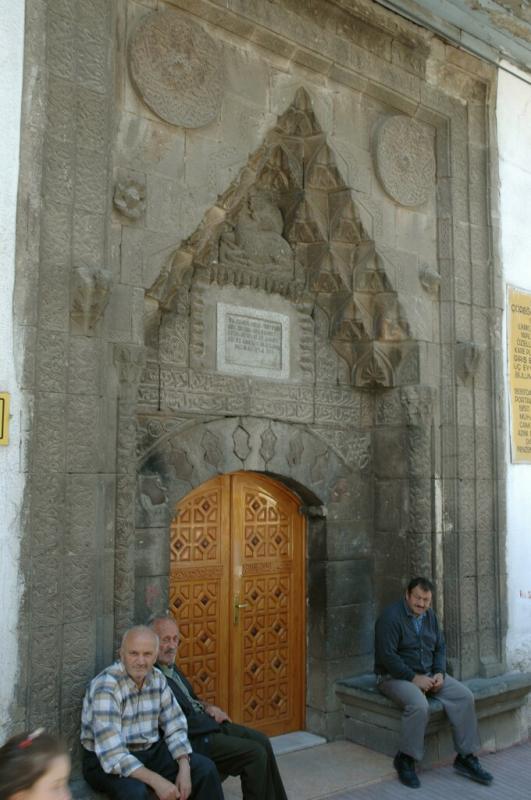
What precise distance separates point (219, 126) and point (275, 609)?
3.37m

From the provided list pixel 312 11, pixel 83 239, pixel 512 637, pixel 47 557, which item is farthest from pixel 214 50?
pixel 512 637

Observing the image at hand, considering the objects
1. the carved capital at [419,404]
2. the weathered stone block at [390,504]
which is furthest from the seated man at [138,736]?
the carved capital at [419,404]

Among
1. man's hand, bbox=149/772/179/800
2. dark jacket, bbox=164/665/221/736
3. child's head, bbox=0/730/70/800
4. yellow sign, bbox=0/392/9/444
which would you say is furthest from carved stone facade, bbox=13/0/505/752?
child's head, bbox=0/730/70/800

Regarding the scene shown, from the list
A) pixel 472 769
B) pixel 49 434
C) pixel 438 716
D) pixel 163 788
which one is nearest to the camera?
pixel 163 788

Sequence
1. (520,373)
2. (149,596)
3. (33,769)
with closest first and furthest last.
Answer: (33,769), (149,596), (520,373)

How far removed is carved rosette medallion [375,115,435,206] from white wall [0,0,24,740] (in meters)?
2.78

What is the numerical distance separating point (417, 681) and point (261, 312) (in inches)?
107

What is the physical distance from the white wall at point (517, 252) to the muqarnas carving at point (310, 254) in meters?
1.25

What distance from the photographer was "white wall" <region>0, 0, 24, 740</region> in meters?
3.75

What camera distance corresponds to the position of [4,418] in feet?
12.5

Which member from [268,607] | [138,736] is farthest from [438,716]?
[138,736]

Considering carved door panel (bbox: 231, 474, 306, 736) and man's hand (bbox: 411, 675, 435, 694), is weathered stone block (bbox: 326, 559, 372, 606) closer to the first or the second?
carved door panel (bbox: 231, 474, 306, 736)

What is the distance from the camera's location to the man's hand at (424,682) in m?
5.15

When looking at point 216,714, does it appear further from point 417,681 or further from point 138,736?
point 417,681
